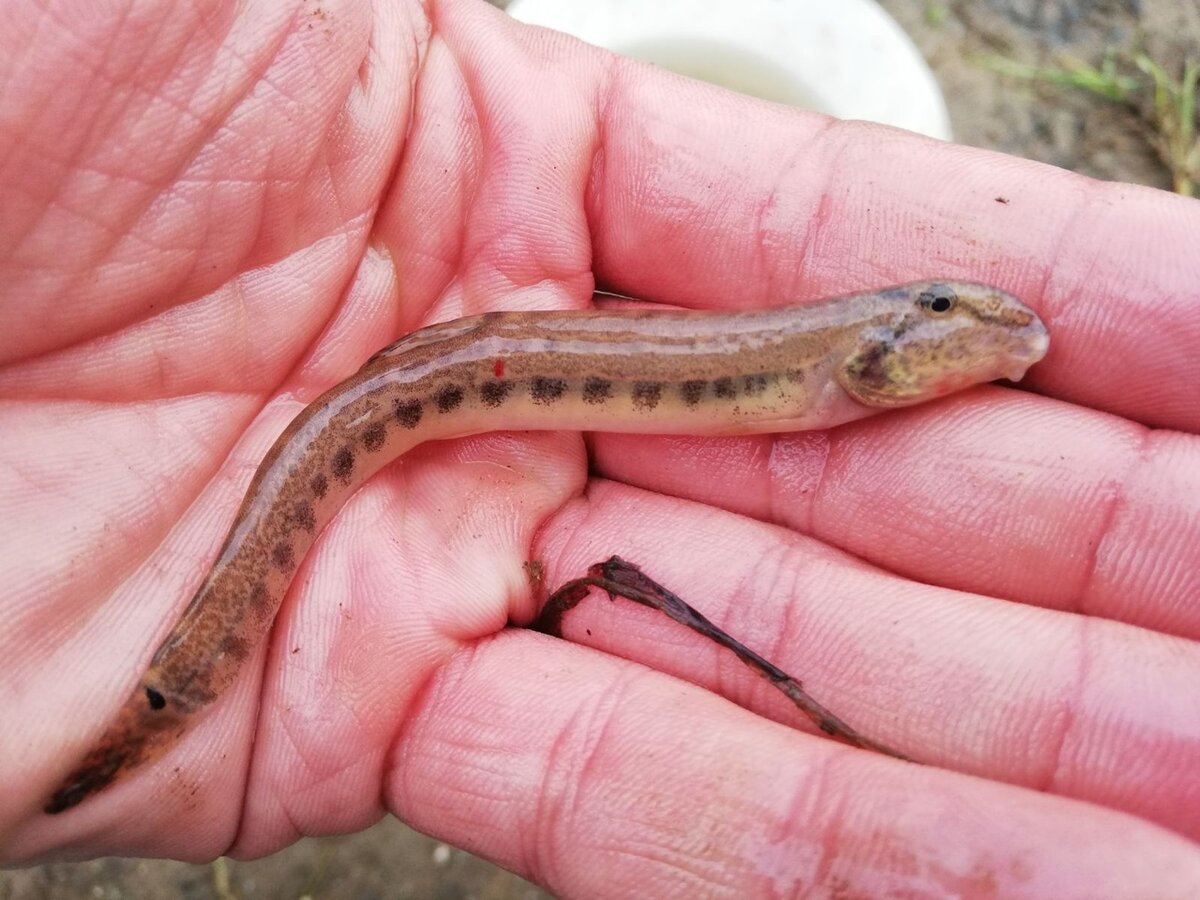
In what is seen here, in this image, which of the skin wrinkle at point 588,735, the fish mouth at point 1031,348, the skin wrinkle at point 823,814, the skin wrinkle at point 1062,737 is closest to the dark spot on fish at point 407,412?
the skin wrinkle at point 588,735

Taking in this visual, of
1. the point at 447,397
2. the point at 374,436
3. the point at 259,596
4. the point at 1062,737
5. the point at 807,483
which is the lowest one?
the point at 1062,737

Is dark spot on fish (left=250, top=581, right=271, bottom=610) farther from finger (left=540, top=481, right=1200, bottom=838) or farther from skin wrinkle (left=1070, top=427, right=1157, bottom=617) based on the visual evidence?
skin wrinkle (left=1070, top=427, right=1157, bottom=617)

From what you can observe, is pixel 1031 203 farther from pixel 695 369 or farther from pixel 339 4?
pixel 339 4

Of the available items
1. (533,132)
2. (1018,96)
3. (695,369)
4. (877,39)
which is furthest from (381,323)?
(1018,96)

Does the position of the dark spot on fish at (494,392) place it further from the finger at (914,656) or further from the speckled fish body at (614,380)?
the finger at (914,656)

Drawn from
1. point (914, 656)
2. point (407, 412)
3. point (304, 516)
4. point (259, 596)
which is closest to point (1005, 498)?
point (914, 656)

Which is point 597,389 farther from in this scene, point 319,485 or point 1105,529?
point 1105,529

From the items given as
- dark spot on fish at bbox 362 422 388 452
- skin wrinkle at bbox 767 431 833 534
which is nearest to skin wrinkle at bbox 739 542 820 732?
skin wrinkle at bbox 767 431 833 534

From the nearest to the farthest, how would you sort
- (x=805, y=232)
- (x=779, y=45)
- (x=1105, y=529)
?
(x=1105, y=529) < (x=805, y=232) < (x=779, y=45)
